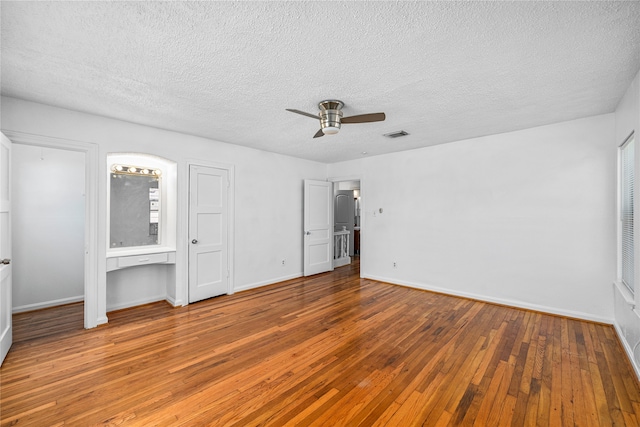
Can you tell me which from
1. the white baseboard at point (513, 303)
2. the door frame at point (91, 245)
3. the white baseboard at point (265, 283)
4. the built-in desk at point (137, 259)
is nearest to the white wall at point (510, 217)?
the white baseboard at point (513, 303)

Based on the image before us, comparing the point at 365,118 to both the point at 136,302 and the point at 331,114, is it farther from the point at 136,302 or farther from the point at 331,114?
the point at 136,302

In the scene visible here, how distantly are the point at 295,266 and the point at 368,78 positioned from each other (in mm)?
4238

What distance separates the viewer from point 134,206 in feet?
13.8

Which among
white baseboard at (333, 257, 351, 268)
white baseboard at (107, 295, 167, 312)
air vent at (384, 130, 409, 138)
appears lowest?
white baseboard at (107, 295, 167, 312)

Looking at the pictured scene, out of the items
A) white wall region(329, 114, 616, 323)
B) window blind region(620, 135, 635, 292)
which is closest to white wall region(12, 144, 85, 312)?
white wall region(329, 114, 616, 323)

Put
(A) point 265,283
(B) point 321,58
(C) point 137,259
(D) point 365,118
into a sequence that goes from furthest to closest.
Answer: (A) point 265,283 < (C) point 137,259 < (D) point 365,118 < (B) point 321,58

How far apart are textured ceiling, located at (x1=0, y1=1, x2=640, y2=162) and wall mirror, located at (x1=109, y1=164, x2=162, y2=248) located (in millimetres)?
1062

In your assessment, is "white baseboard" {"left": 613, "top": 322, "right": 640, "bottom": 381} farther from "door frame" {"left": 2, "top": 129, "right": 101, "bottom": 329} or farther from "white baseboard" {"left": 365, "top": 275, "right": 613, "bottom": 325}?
"door frame" {"left": 2, "top": 129, "right": 101, "bottom": 329}

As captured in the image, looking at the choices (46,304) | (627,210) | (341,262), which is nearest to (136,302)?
(46,304)

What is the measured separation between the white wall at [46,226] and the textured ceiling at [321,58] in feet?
4.86

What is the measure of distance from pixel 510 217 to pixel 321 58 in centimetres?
359

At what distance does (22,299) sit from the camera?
3783 millimetres

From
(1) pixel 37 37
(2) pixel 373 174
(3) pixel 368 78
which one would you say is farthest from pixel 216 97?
(2) pixel 373 174

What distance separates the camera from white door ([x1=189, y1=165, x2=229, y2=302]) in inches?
167
